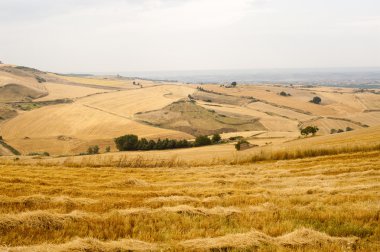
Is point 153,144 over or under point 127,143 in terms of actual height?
over

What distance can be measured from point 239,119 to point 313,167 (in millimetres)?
91344

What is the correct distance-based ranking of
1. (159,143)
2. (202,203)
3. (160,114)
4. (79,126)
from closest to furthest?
(202,203), (159,143), (79,126), (160,114)

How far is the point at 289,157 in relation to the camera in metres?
26.7

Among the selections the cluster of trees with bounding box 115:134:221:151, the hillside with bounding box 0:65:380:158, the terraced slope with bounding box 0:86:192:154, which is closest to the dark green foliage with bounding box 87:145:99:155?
the hillside with bounding box 0:65:380:158

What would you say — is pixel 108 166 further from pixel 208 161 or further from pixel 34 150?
pixel 34 150

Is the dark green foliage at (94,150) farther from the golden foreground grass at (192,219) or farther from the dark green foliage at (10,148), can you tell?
the golden foreground grass at (192,219)

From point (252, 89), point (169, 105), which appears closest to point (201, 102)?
point (169, 105)

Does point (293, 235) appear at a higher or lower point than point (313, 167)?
higher

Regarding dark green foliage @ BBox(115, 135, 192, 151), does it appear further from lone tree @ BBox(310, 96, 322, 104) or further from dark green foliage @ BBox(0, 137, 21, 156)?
lone tree @ BBox(310, 96, 322, 104)

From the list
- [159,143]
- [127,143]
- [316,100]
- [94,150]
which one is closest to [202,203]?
[159,143]

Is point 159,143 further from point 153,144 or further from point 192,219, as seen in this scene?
point 192,219

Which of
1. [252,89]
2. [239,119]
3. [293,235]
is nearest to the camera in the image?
[293,235]

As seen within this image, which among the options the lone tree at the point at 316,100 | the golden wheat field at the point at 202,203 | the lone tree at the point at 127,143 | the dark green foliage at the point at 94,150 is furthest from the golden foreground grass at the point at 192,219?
the lone tree at the point at 316,100

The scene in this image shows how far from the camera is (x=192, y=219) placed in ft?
31.2
